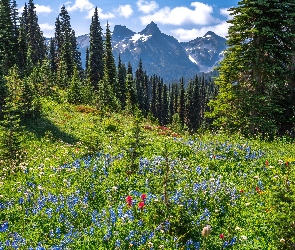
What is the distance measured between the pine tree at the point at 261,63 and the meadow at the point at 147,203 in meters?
6.72

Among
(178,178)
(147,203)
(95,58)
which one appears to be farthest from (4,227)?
(95,58)

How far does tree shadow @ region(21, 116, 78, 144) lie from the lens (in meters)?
16.0

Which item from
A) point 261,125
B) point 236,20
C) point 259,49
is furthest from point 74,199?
point 236,20

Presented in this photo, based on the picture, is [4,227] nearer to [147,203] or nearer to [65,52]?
[147,203]

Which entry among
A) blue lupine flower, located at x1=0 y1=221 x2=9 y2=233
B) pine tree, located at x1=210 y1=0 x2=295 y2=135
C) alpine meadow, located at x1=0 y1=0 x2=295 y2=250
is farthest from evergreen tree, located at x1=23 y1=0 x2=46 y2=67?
blue lupine flower, located at x1=0 y1=221 x2=9 y2=233

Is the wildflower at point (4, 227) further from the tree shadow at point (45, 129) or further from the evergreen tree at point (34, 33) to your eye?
the evergreen tree at point (34, 33)

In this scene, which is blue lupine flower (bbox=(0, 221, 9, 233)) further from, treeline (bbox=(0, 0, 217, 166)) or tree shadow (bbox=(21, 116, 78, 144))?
tree shadow (bbox=(21, 116, 78, 144))

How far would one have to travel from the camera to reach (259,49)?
16406 millimetres

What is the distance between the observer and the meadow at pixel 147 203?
4.92 m

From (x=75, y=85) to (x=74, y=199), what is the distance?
2537 cm

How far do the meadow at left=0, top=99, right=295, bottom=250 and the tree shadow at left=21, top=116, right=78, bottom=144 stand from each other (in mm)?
5869

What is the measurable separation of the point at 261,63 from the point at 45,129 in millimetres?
13009

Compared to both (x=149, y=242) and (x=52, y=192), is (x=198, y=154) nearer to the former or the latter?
(x=52, y=192)

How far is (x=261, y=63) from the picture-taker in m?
16.6
